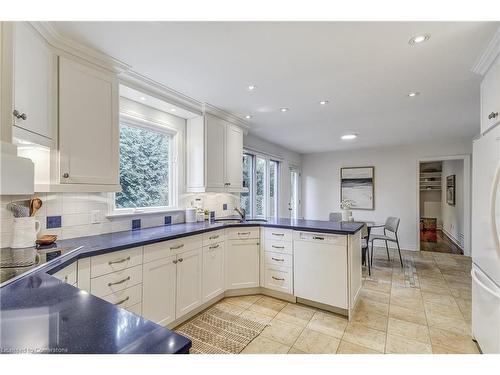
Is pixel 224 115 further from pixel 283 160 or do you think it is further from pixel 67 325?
pixel 67 325

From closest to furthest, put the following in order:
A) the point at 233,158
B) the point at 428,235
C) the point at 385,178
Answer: the point at 233,158 → the point at 385,178 → the point at 428,235

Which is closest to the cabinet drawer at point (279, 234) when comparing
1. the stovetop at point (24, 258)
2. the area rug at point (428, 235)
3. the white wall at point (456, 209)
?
the stovetop at point (24, 258)

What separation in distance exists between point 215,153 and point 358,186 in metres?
4.27

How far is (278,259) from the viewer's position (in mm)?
2889

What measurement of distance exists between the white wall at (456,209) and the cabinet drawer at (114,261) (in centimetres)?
638

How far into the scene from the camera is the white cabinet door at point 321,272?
2477mm

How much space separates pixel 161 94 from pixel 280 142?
3.17 metres

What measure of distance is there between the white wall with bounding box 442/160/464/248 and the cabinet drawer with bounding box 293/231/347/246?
15.0 ft

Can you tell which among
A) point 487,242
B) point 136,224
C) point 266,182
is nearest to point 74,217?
point 136,224

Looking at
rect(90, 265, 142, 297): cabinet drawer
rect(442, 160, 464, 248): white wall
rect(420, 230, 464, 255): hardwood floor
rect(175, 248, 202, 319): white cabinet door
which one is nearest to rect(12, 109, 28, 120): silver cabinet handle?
rect(90, 265, 142, 297): cabinet drawer

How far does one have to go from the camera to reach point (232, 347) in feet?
6.52

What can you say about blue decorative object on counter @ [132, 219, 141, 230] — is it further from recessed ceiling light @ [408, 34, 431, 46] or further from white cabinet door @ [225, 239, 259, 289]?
recessed ceiling light @ [408, 34, 431, 46]

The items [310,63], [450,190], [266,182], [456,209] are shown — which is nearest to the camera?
[310,63]
